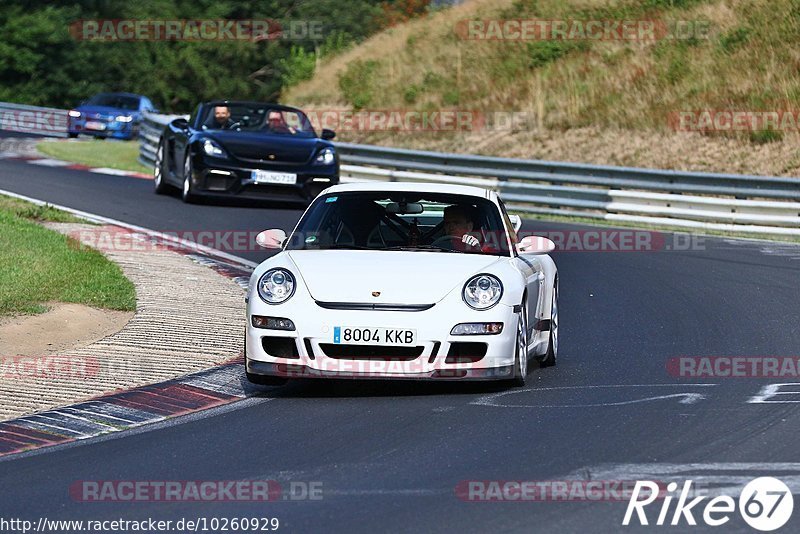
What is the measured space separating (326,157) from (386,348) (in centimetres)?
1244

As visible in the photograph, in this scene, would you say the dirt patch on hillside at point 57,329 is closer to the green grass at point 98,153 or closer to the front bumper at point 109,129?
the green grass at point 98,153

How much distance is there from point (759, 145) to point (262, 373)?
A: 20340 millimetres

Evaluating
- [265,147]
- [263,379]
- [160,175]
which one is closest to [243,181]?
[265,147]

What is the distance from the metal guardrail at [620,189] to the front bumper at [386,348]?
12.8 metres

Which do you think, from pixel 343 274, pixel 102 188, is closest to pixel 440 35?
pixel 102 188

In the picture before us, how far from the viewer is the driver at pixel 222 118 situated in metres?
21.1

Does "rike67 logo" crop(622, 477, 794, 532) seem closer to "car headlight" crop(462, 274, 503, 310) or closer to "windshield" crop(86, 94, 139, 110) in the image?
"car headlight" crop(462, 274, 503, 310)

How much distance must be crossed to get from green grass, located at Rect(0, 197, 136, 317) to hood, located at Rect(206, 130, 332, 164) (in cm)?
400

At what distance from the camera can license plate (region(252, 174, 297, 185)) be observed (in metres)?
20.2

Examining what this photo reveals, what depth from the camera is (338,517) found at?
5.87m

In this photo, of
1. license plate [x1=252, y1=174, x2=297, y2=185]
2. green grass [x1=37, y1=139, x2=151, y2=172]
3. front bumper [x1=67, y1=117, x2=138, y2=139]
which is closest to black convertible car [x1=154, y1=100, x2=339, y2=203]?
license plate [x1=252, y1=174, x2=297, y2=185]

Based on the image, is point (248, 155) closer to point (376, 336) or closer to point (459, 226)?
point (459, 226)

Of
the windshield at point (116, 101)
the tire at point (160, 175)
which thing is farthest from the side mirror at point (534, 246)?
the windshield at point (116, 101)

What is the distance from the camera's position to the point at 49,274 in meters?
13.1
